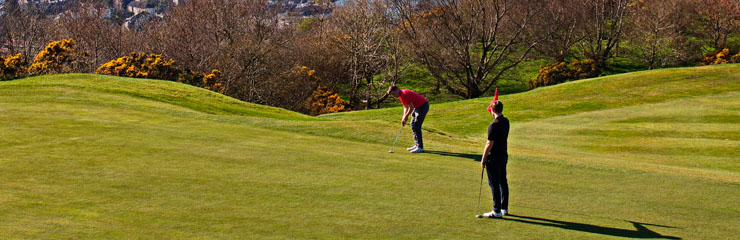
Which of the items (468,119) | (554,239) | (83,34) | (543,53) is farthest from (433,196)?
(543,53)

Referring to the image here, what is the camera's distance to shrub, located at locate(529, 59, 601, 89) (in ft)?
184

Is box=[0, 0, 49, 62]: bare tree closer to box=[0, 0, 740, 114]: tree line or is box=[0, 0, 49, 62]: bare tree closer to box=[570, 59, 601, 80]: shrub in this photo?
box=[0, 0, 740, 114]: tree line

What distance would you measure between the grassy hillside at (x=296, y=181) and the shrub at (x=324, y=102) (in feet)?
85.0

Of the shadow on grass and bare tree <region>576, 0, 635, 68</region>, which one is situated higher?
bare tree <region>576, 0, 635, 68</region>

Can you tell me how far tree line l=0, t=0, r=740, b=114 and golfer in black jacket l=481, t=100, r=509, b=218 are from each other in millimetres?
37507

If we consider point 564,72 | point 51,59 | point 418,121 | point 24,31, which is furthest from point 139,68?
point 564,72

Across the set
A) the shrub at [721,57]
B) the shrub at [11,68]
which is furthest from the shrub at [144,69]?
the shrub at [721,57]

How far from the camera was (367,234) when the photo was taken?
8.99 metres

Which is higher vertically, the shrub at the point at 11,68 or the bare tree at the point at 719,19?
the bare tree at the point at 719,19

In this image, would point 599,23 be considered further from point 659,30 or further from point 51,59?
point 51,59

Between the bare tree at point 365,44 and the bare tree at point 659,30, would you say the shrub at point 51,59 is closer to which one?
the bare tree at point 365,44

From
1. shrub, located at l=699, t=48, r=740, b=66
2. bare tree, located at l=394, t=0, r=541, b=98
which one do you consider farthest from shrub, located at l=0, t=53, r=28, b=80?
shrub, located at l=699, t=48, r=740, b=66

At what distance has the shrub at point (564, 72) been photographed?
56.1 meters

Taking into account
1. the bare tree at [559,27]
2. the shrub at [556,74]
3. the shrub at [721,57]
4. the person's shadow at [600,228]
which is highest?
the bare tree at [559,27]
